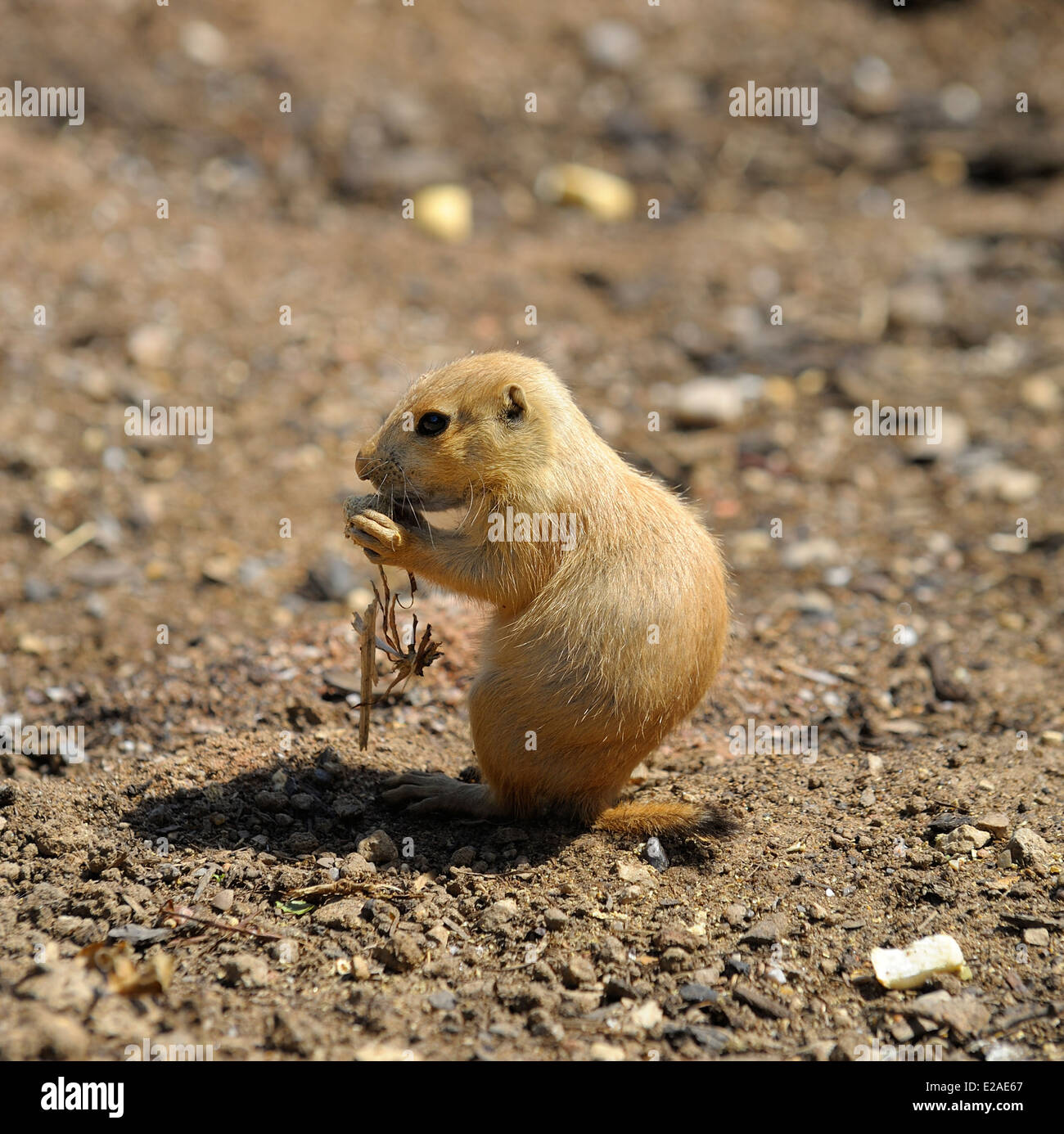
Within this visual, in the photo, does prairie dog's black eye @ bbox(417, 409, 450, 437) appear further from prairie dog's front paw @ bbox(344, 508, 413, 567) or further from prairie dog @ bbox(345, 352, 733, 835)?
prairie dog's front paw @ bbox(344, 508, 413, 567)

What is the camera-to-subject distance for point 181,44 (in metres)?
12.0

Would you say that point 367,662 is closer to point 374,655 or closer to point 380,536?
point 374,655

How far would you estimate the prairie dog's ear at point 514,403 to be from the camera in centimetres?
456

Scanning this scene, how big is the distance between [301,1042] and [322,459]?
5.34 m

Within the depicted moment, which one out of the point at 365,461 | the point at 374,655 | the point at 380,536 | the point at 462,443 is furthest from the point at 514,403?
the point at 374,655

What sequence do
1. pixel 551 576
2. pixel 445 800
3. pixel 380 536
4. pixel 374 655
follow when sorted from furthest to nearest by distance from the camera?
pixel 445 800
pixel 374 655
pixel 551 576
pixel 380 536

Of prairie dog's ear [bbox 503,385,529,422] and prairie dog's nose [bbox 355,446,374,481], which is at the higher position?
prairie dog's ear [bbox 503,385,529,422]

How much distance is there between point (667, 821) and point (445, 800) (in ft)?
3.11

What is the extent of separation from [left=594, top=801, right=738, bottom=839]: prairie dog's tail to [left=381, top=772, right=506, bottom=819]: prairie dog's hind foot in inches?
18.5

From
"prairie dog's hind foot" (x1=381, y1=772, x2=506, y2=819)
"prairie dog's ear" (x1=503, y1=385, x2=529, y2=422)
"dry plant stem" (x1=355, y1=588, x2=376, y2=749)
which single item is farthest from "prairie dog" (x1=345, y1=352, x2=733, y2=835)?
"dry plant stem" (x1=355, y1=588, x2=376, y2=749)

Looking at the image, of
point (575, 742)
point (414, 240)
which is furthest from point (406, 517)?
point (414, 240)

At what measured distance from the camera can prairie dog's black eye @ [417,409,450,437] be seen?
4.59 m

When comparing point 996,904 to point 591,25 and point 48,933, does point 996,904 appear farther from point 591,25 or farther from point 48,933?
point 591,25

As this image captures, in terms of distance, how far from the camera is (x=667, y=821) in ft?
15.1
